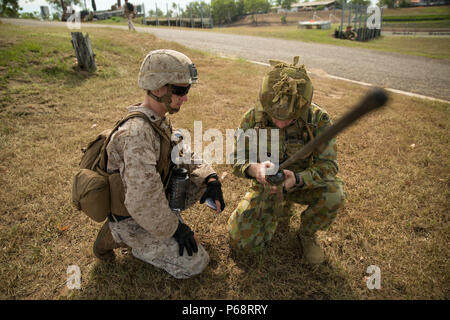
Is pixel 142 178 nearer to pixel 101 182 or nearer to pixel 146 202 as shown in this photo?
pixel 146 202

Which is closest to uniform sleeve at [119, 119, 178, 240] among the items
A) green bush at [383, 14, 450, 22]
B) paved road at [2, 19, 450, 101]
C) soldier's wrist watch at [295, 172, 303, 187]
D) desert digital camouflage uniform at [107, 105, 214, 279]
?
desert digital camouflage uniform at [107, 105, 214, 279]

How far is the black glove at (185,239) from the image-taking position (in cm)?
247

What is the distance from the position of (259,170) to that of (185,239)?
99 cm

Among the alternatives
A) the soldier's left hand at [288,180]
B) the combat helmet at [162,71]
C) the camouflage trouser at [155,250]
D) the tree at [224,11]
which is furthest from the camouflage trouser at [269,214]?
the tree at [224,11]

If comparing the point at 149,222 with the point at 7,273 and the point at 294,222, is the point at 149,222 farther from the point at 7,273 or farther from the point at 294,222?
the point at 294,222

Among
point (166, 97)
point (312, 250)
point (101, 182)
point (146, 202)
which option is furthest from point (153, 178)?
point (312, 250)

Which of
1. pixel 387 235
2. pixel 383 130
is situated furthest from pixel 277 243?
pixel 383 130

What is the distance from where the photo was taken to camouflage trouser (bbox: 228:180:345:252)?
2.66 metres

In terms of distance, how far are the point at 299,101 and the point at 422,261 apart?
2215 millimetres

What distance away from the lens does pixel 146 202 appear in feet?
7.00

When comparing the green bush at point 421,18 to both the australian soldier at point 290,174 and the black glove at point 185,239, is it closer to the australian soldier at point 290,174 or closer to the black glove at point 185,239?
the australian soldier at point 290,174

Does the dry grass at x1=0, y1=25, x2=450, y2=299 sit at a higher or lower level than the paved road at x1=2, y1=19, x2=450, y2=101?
lower

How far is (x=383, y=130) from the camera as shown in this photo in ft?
18.1
